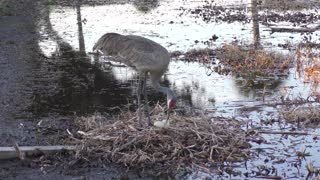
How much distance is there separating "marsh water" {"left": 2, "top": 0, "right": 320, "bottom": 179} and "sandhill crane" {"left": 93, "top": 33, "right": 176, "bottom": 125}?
5.62 ft

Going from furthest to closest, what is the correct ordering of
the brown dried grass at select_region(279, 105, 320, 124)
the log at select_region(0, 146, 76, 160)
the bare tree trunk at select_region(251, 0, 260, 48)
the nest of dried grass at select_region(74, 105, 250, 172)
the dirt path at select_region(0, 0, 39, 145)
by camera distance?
the bare tree trunk at select_region(251, 0, 260, 48) < the dirt path at select_region(0, 0, 39, 145) < the brown dried grass at select_region(279, 105, 320, 124) < the log at select_region(0, 146, 76, 160) < the nest of dried grass at select_region(74, 105, 250, 172)

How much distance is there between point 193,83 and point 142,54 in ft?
13.8

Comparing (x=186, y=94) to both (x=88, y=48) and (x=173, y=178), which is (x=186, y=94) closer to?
(x=173, y=178)

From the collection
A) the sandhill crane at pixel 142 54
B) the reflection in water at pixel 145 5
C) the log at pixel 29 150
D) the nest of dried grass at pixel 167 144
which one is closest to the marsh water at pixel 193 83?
the nest of dried grass at pixel 167 144

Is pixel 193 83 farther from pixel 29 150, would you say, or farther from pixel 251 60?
pixel 29 150

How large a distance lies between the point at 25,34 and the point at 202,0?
1319 centimetres

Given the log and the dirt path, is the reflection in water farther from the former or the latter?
the log

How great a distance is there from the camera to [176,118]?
8805 mm

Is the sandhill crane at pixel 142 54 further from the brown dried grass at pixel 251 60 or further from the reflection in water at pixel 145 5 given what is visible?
the reflection in water at pixel 145 5

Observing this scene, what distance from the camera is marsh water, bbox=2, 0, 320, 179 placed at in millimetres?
8344

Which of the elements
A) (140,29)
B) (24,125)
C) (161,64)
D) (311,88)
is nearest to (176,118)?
(161,64)

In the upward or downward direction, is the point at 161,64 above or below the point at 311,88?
above

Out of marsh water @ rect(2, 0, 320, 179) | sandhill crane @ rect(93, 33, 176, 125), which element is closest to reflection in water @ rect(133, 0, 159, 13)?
marsh water @ rect(2, 0, 320, 179)

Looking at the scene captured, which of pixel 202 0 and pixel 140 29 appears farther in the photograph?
pixel 202 0
